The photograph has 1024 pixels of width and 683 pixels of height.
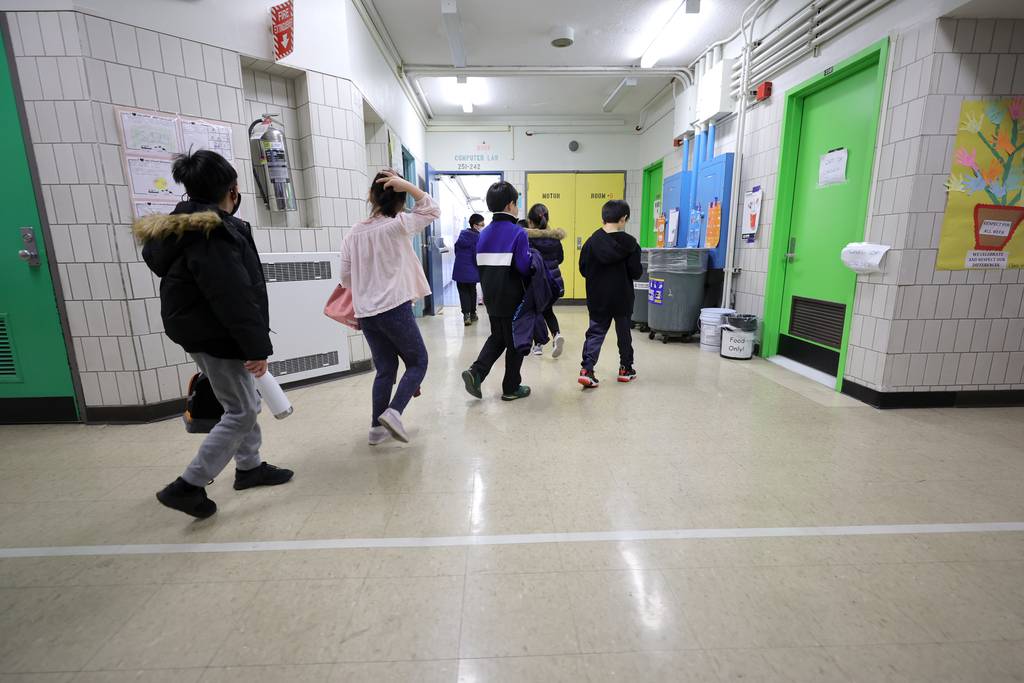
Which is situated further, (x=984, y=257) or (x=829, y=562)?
(x=984, y=257)

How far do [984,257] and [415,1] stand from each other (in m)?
5.06

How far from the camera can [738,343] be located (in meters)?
4.60

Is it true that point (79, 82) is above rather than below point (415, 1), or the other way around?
below

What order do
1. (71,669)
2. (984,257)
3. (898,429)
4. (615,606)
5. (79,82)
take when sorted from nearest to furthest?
(71,669) < (615,606) < (79,82) < (898,429) < (984,257)

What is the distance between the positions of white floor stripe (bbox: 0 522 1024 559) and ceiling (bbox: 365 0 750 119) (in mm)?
4739

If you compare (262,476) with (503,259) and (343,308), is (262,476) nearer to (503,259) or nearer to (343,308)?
(343,308)

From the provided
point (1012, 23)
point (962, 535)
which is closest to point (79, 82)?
point (962, 535)

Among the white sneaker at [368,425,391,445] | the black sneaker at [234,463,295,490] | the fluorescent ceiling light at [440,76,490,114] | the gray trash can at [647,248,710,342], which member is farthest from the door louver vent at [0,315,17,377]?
the gray trash can at [647,248,710,342]

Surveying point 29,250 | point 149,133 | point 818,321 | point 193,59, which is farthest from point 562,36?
point 29,250

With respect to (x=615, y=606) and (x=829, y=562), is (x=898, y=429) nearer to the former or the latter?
(x=829, y=562)

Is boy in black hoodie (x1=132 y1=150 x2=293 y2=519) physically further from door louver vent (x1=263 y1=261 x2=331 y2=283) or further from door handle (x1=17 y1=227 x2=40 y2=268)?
door handle (x1=17 y1=227 x2=40 y2=268)

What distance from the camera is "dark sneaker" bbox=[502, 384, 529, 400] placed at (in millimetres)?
3389

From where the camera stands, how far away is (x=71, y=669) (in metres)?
1.26

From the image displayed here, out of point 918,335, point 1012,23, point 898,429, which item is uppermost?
point 1012,23
